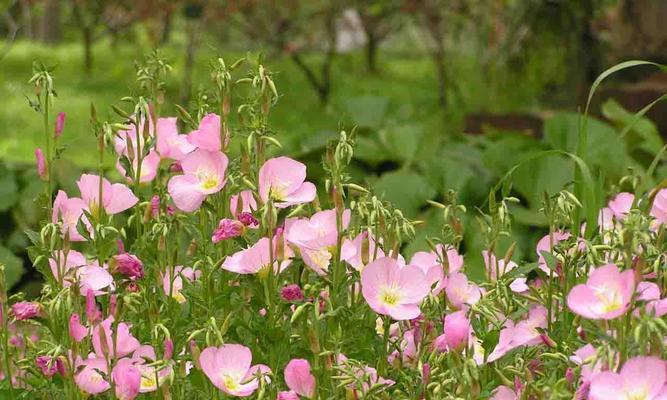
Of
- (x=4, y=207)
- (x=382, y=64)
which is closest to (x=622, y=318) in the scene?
(x=4, y=207)

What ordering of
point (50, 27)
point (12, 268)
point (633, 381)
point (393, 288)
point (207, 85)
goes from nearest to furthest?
point (633, 381) < point (393, 288) < point (12, 268) < point (207, 85) < point (50, 27)

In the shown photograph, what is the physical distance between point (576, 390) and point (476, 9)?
11.9 m

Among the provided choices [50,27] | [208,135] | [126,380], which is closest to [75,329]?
[126,380]

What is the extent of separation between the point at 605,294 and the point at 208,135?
0.57m

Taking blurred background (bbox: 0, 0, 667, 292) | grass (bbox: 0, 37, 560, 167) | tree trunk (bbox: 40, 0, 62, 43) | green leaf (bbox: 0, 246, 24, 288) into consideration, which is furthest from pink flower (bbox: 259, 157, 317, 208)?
tree trunk (bbox: 40, 0, 62, 43)

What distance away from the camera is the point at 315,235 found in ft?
4.95

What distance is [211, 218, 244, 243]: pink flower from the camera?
1499 mm

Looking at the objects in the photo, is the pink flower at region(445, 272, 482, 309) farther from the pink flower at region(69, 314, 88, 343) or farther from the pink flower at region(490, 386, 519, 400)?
the pink flower at region(69, 314, 88, 343)

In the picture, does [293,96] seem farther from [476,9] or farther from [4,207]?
[4,207]

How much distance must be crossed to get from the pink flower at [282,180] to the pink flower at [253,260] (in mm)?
72

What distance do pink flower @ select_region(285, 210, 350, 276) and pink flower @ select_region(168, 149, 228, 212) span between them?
110 millimetres

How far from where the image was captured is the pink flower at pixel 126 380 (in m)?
1.41

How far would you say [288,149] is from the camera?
447 centimetres

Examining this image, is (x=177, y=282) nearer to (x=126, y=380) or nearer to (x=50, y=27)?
(x=126, y=380)
